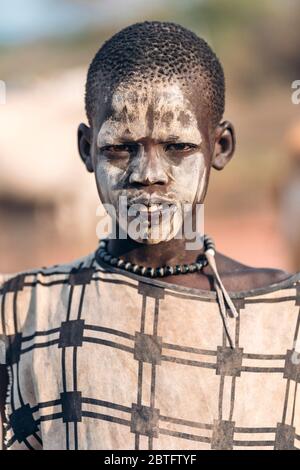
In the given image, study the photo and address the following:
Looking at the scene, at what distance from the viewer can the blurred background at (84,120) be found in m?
9.49

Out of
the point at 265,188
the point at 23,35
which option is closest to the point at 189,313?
the point at 265,188

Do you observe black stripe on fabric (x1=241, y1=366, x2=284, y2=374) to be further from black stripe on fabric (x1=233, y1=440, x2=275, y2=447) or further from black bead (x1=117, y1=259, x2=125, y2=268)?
black bead (x1=117, y1=259, x2=125, y2=268)

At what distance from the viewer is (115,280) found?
8.82 feet

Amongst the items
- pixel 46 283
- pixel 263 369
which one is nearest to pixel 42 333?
pixel 46 283

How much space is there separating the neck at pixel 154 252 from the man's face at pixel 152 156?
8 cm

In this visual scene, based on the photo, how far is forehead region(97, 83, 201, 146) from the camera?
254 centimetres

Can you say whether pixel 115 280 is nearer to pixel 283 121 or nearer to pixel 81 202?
pixel 81 202

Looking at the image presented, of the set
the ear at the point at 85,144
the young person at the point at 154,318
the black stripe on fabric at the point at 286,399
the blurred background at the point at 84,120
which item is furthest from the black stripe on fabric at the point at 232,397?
the blurred background at the point at 84,120

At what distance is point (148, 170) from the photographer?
2537 millimetres

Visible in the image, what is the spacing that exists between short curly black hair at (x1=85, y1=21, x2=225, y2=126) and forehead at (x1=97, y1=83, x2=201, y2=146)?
0.03m

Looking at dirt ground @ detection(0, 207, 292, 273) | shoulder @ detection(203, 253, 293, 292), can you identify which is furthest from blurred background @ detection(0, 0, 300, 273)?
shoulder @ detection(203, 253, 293, 292)

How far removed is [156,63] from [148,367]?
803 mm

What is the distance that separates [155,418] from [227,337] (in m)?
0.29

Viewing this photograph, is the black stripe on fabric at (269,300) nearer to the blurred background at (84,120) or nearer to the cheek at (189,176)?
the cheek at (189,176)
